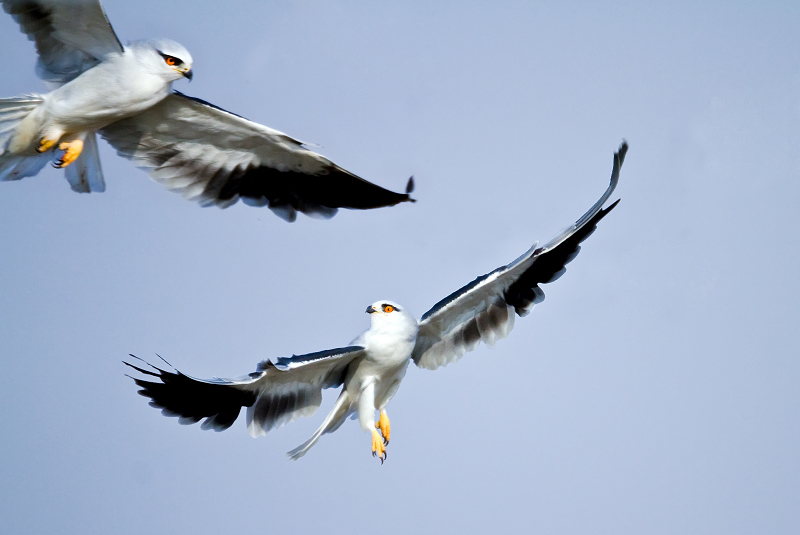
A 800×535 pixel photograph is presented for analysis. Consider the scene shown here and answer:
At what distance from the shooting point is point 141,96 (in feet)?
33.3

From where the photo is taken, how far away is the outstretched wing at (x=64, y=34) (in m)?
9.77

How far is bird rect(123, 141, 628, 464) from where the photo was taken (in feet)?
33.7

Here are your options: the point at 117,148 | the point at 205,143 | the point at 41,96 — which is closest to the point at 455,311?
the point at 205,143

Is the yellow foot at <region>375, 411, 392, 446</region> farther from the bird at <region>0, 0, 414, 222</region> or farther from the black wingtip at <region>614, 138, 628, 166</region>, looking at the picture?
the black wingtip at <region>614, 138, 628, 166</region>

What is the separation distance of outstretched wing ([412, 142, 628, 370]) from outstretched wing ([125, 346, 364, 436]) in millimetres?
1148

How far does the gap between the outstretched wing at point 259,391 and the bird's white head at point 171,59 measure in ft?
8.69

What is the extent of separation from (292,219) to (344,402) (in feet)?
6.60

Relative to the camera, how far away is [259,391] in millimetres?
10781

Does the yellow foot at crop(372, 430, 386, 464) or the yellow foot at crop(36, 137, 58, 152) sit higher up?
the yellow foot at crop(36, 137, 58, 152)

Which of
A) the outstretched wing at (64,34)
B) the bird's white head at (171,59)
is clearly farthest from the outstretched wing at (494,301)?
the outstretched wing at (64,34)

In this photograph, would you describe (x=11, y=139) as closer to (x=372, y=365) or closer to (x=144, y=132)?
(x=144, y=132)

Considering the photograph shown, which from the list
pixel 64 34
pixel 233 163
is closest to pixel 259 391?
pixel 233 163

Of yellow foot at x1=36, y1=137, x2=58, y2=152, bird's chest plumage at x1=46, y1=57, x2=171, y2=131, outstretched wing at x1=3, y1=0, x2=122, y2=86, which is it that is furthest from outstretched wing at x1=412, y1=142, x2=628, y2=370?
outstretched wing at x1=3, y1=0, x2=122, y2=86

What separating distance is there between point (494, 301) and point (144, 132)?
394 cm
